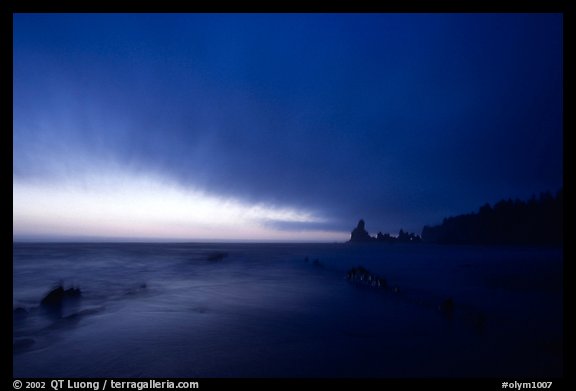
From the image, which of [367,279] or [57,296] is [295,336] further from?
[57,296]

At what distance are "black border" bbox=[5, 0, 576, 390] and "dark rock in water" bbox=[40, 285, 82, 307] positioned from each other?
1069 cm

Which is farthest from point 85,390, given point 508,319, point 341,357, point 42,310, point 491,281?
point 491,281

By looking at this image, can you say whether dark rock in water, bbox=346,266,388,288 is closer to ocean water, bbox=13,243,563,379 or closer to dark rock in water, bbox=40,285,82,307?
ocean water, bbox=13,243,563,379

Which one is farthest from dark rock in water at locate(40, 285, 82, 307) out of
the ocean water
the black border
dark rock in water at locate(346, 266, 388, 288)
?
dark rock in water at locate(346, 266, 388, 288)

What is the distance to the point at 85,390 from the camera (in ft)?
13.4

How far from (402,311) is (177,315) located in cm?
970
